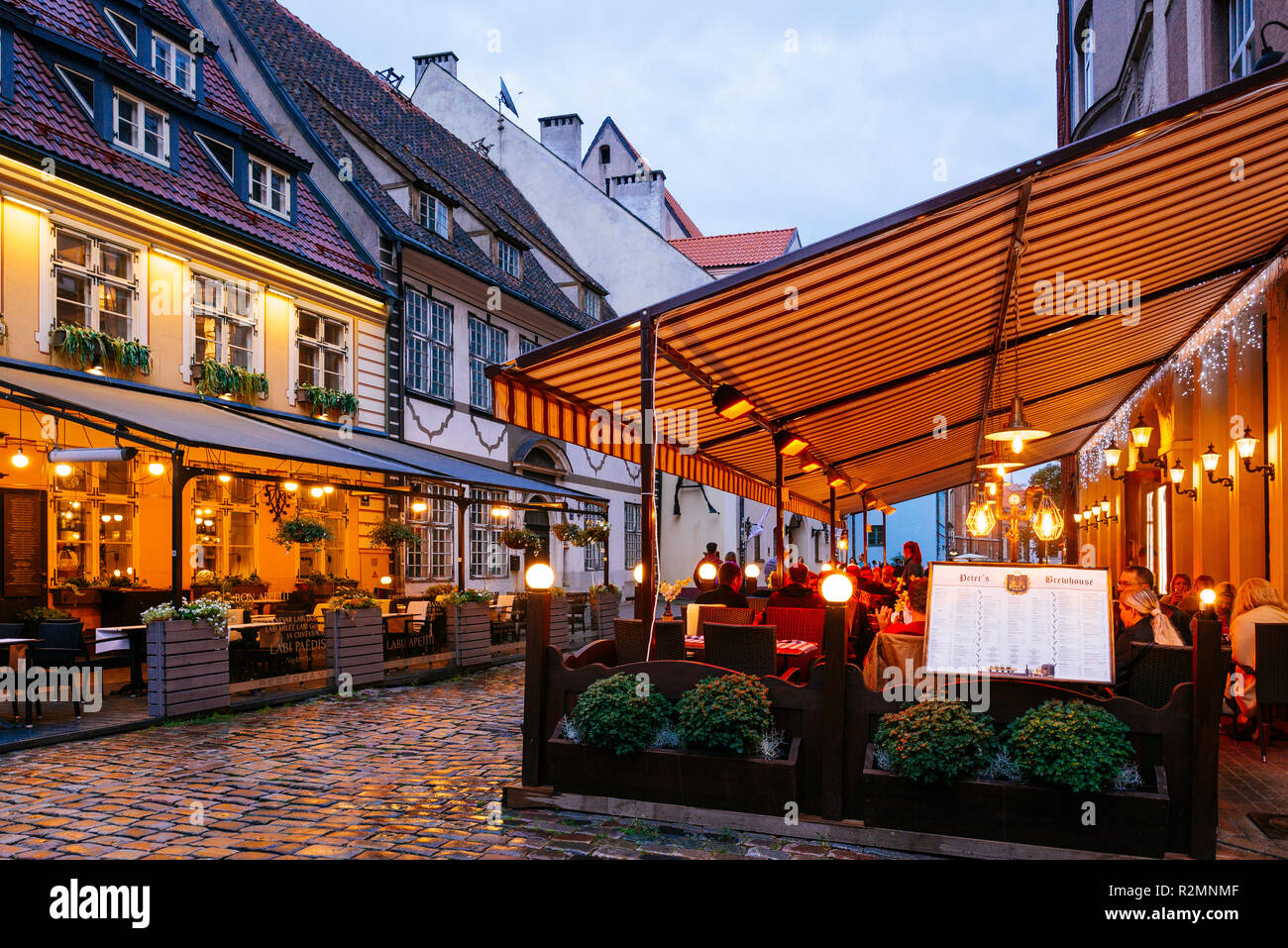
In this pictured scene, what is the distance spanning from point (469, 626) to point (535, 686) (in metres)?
7.73

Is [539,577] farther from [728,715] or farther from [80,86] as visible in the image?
[80,86]

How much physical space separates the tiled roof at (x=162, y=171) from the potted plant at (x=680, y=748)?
10.2 m

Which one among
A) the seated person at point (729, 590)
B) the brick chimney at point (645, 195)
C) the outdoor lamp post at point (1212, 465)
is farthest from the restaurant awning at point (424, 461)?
the brick chimney at point (645, 195)

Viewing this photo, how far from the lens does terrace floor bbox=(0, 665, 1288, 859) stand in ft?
17.8

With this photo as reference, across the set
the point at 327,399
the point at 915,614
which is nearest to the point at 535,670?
the point at 915,614

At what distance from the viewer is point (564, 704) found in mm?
6465

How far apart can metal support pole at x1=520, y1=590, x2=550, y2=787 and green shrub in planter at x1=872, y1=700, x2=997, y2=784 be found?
2274mm

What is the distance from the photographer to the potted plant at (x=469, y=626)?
1374cm

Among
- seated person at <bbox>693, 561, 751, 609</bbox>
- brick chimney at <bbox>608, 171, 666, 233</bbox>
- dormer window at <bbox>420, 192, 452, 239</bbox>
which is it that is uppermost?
brick chimney at <bbox>608, 171, 666, 233</bbox>

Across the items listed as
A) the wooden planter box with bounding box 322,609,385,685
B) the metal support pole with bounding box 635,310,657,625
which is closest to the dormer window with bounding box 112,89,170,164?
the wooden planter box with bounding box 322,609,385,685

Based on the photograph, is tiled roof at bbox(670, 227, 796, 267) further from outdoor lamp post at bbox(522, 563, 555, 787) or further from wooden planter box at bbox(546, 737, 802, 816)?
wooden planter box at bbox(546, 737, 802, 816)

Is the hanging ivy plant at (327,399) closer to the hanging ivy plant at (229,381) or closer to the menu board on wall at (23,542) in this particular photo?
the hanging ivy plant at (229,381)

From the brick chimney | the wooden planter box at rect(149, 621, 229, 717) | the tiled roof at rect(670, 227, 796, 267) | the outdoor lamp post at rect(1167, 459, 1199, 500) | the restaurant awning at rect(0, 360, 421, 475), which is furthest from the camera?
the brick chimney

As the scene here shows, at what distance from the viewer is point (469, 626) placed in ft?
45.8
